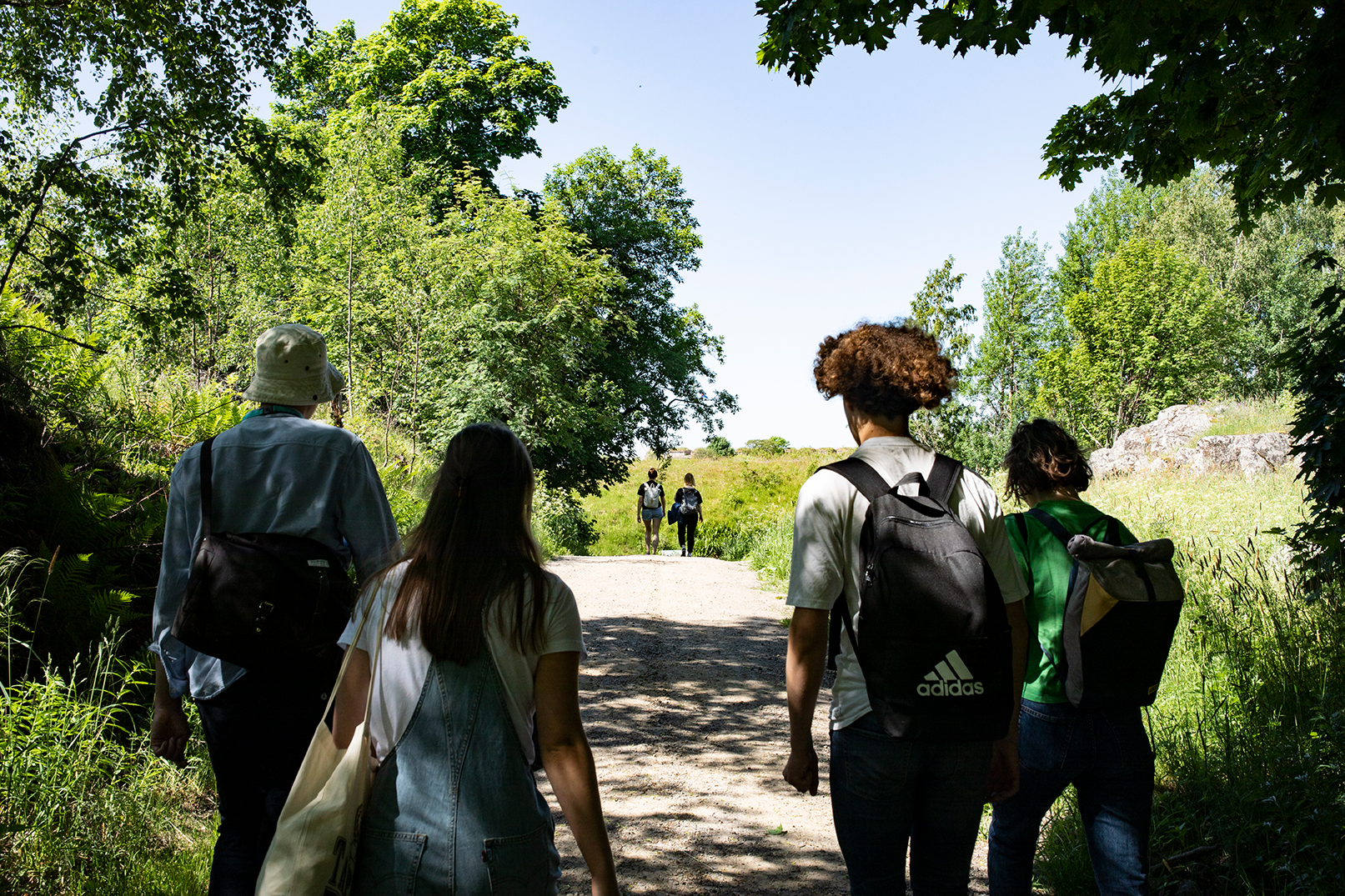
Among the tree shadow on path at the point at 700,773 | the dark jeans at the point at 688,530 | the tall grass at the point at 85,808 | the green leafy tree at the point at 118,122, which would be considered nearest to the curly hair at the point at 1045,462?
the tree shadow on path at the point at 700,773

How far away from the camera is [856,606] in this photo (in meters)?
2.45

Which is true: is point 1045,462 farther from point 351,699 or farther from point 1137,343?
point 1137,343

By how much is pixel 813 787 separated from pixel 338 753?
1229 millimetres

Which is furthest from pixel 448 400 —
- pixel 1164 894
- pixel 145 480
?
pixel 1164 894

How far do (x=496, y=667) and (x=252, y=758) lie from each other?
1.07 meters

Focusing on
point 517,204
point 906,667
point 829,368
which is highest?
point 517,204

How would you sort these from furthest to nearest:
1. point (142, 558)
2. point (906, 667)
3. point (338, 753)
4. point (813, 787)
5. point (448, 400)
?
point (448, 400), point (142, 558), point (813, 787), point (906, 667), point (338, 753)

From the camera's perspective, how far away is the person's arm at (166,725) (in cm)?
281

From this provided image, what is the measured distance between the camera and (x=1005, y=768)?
266cm

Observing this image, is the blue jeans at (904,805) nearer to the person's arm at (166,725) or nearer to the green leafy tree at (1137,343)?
the person's arm at (166,725)

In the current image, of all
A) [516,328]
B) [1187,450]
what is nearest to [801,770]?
[1187,450]

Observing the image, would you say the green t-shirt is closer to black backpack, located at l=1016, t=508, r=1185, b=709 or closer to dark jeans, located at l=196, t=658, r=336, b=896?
black backpack, located at l=1016, t=508, r=1185, b=709

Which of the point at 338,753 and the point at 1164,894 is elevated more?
the point at 338,753

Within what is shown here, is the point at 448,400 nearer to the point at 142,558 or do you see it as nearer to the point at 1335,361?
the point at 142,558
